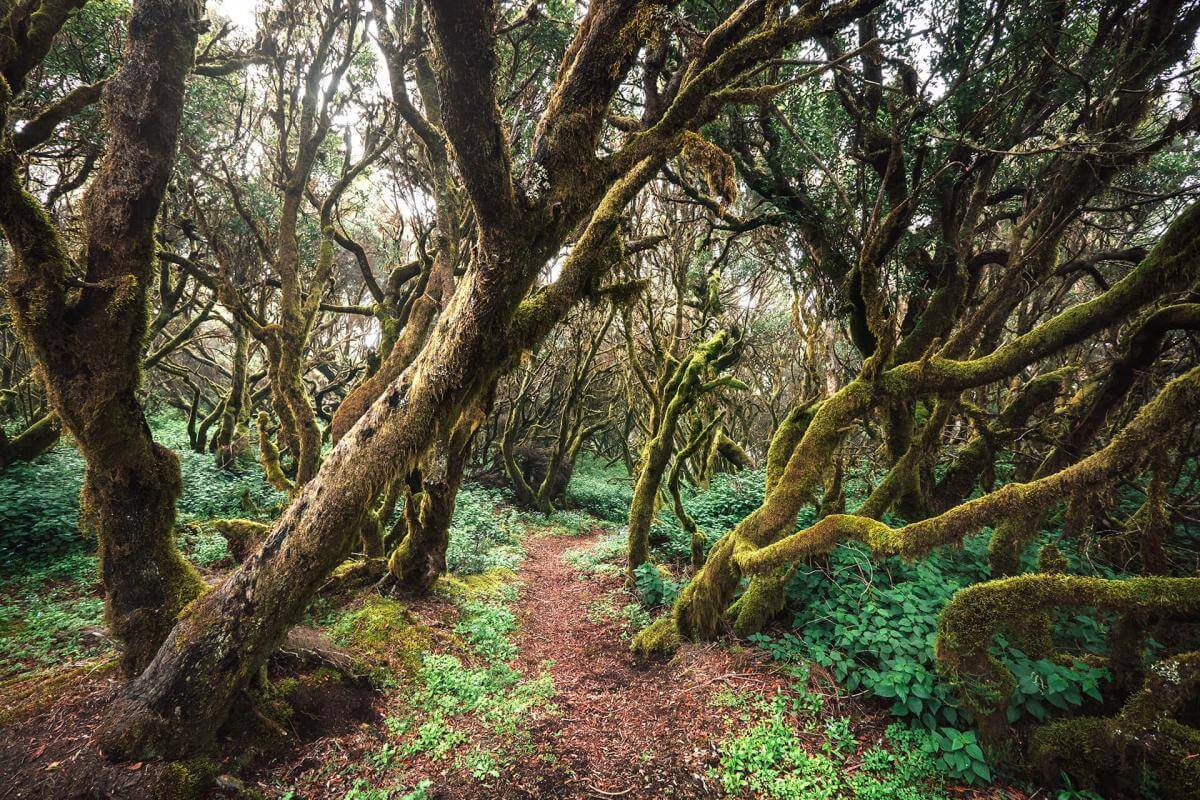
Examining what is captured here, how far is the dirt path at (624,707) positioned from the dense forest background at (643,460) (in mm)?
42

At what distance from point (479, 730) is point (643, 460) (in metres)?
5.16

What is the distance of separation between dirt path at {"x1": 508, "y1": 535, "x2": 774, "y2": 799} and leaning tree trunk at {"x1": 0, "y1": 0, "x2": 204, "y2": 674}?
370 centimetres

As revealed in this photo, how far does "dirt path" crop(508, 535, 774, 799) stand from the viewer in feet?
13.1

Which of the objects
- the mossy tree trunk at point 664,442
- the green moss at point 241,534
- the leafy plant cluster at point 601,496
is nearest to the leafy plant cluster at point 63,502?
the green moss at point 241,534

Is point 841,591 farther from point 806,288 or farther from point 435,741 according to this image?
point 806,288

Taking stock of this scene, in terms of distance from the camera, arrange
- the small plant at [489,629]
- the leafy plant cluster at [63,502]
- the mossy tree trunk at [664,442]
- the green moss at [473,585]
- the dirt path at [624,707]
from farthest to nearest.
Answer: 1. the mossy tree trunk at [664,442]
2. the green moss at [473,585]
3. the leafy plant cluster at [63,502]
4. the small plant at [489,629]
5. the dirt path at [624,707]

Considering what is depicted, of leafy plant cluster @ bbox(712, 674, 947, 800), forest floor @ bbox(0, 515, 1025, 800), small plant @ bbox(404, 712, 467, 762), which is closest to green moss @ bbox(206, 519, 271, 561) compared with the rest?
forest floor @ bbox(0, 515, 1025, 800)

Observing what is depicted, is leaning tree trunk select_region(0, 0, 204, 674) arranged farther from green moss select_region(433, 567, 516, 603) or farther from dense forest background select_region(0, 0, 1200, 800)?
green moss select_region(433, 567, 516, 603)

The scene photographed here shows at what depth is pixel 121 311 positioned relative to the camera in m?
3.24

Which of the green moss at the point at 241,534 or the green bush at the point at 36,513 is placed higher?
the green moss at the point at 241,534

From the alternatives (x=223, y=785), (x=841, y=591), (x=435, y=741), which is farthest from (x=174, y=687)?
(x=841, y=591)

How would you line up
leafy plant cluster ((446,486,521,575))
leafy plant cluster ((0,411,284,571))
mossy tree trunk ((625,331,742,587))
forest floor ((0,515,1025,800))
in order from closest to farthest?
forest floor ((0,515,1025,800)) < leafy plant cluster ((0,411,284,571)) < mossy tree trunk ((625,331,742,587)) < leafy plant cluster ((446,486,521,575))

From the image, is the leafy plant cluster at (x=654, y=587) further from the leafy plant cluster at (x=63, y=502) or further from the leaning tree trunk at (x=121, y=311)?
the leafy plant cluster at (x=63, y=502)

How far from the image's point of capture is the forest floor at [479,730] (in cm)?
330
